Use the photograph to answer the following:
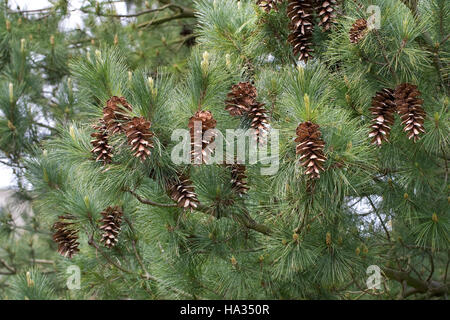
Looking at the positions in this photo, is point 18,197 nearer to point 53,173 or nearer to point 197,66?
point 53,173

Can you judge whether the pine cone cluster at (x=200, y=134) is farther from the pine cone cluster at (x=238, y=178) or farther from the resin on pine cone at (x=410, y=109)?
the resin on pine cone at (x=410, y=109)

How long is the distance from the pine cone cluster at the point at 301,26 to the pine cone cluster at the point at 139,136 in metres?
0.64

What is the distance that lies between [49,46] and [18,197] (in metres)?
0.94

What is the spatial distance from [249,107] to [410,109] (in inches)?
18.1

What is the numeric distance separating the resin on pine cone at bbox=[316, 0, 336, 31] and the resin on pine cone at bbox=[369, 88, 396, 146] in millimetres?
301

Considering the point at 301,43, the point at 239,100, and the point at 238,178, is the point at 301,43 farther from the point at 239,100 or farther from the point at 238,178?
the point at 238,178

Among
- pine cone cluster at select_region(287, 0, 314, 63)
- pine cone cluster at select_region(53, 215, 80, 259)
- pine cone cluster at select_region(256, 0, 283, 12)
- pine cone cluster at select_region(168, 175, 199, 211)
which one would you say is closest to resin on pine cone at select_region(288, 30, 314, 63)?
pine cone cluster at select_region(287, 0, 314, 63)

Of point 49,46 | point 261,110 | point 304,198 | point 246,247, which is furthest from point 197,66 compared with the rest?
point 49,46

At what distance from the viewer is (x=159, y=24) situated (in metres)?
4.04

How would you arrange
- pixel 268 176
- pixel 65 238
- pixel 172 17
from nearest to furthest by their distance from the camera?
pixel 268 176 → pixel 65 238 → pixel 172 17

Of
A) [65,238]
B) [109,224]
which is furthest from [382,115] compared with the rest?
[65,238]

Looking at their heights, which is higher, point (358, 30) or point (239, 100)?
point (358, 30)

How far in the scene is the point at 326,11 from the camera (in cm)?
186

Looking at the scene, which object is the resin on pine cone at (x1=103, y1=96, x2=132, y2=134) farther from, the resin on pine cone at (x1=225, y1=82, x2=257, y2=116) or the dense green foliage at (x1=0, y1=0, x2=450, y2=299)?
the resin on pine cone at (x1=225, y1=82, x2=257, y2=116)
